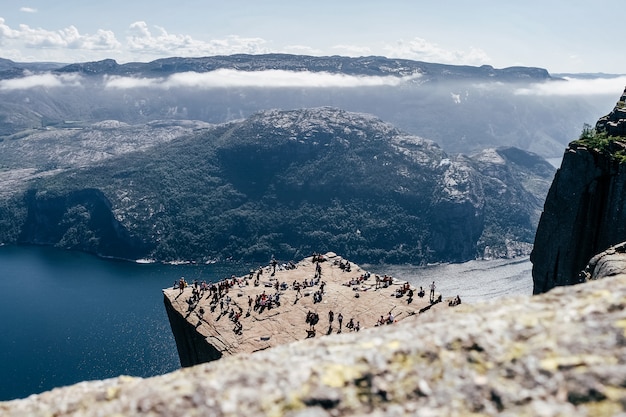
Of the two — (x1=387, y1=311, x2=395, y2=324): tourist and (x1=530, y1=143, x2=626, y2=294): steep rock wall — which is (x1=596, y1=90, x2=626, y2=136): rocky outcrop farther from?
(x1=387, y1=311, x2=395, y2=324): tourist

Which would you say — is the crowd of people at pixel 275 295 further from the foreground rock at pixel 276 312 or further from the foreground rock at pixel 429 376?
the foreground rock at pixel 429 376

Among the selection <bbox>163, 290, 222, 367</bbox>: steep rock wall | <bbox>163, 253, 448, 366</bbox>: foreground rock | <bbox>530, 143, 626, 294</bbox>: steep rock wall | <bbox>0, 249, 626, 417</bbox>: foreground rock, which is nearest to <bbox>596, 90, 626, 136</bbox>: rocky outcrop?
<bbox>530, 143, 626, 294</bbox>: steep rock wall

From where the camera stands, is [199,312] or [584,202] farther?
[199,312]

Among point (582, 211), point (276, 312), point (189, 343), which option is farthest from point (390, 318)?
point (189, 343)

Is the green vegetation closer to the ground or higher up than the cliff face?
higher up

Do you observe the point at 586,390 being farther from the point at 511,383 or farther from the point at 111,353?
the point at 111,353

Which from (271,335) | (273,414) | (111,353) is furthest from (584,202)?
(111,353)

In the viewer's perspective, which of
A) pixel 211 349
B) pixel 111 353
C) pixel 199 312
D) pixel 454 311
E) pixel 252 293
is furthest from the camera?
pixel 111 353
